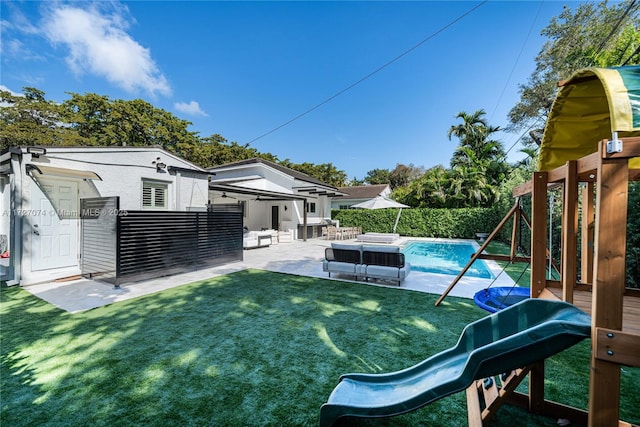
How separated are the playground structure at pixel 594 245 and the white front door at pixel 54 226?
9.58 metres

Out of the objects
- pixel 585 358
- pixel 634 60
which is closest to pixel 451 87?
pixel 634 60

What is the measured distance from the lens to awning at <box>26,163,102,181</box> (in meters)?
7.14

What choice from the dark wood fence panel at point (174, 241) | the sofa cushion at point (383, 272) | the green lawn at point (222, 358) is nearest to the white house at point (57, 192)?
the green lawn at point (222, 358)

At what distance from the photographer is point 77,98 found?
2703 cm

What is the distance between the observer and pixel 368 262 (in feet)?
26.4

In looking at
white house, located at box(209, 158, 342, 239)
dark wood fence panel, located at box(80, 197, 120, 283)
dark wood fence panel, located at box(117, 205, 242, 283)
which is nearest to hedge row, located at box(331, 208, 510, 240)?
white house, located at box(209, 158, 342, 239)

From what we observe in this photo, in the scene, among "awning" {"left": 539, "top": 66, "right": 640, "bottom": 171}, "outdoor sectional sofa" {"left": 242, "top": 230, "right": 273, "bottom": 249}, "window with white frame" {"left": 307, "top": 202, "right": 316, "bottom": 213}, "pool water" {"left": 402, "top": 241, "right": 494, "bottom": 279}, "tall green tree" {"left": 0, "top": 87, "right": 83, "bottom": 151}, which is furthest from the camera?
"tall green tree" {"left": 0, "top": 87, "right": 83, "bottom": 151}

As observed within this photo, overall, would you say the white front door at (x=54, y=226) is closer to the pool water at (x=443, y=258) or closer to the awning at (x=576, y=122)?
the awning at (x=576, y=122)

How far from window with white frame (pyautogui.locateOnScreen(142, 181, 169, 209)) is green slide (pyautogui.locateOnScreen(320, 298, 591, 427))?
10943 mm

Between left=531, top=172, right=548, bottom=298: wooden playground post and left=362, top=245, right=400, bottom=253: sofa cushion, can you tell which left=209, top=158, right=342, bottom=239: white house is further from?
left=531, top=172, right=548, bottom=298: wooden playground post

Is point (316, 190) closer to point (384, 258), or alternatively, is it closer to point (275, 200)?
point (275, 200)

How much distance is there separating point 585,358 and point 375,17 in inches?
513

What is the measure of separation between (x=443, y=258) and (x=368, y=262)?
6919 mm

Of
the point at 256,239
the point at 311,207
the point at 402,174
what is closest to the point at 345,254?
the point at 256,239
